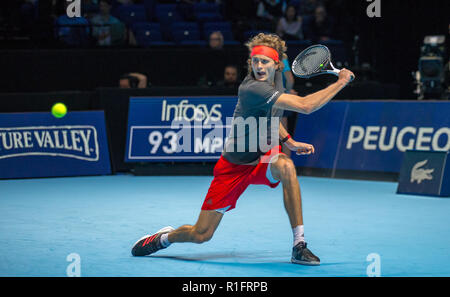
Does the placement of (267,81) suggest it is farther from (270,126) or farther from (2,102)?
(2,102)

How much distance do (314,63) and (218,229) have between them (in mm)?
2536

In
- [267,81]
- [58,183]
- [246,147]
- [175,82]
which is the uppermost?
[267,81]

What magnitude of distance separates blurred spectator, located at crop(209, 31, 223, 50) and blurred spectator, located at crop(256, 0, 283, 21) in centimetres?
236

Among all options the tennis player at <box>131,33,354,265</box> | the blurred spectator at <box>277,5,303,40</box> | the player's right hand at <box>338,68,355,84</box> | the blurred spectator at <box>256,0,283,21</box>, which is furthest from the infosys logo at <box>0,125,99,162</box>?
the player's right hand at <box>338,68,355,84</box>

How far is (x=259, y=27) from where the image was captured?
16547 millimetres

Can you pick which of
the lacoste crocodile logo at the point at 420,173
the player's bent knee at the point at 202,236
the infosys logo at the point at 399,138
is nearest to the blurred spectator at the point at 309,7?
the infosys logo at the point at 399,138

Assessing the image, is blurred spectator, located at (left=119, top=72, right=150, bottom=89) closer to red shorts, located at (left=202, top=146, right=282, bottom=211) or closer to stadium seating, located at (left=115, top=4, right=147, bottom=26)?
stadium seating, located at (left=115, top=4, right=147, bottom=26)

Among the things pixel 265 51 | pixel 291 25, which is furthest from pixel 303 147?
pixel 291 25

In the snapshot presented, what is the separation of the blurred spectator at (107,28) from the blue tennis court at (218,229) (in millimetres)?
3931

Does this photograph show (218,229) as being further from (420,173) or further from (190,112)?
(190,112)

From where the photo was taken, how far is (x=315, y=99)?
5.60 metres

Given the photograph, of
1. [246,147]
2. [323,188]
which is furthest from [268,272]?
[323,188]
